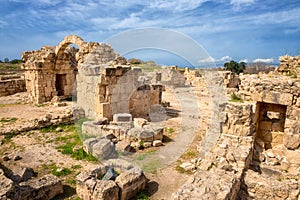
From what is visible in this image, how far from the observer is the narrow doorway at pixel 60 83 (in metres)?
15.7

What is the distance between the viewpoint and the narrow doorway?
1567 cm

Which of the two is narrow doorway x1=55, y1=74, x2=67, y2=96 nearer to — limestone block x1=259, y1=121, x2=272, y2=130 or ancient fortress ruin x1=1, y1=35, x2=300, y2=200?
ancient fortress ruin x1=1, y1=35, x2=300, y2=200

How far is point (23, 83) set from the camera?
59.7 ft

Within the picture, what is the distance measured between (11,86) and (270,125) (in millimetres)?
18119

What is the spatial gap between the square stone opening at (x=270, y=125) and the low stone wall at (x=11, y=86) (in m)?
17.6

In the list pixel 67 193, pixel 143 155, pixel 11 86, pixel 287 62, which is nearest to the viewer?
pixel 67 193

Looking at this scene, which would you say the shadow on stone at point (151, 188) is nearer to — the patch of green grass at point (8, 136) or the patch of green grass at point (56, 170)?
the patch of green grass at point (56, 170)

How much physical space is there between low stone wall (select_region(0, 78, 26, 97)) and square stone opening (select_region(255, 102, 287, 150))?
17.6 m

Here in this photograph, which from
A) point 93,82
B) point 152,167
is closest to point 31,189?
point 152,167

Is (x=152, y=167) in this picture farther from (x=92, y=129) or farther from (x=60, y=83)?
(x=60, y=83)

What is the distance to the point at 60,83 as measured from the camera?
52.2ft

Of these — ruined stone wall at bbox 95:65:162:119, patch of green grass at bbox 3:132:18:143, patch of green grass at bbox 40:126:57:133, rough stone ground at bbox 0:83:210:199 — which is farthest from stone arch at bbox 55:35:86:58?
patch of green grass at bbox 3:132:18:143

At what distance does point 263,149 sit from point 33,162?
20.2 ft

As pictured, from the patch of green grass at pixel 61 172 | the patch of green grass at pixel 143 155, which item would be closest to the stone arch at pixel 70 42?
the patch of green grass at pixel 143 155
